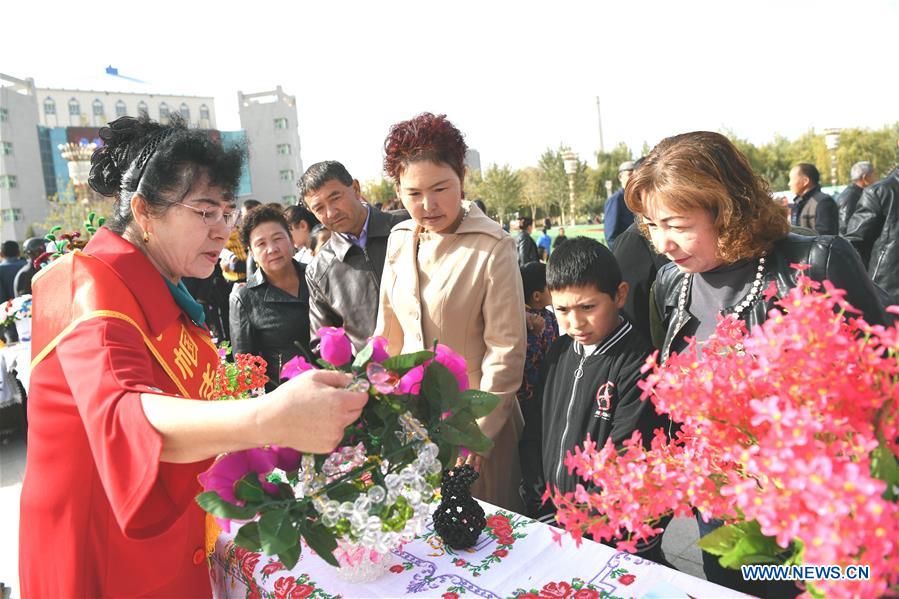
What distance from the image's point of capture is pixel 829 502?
2.00 feet

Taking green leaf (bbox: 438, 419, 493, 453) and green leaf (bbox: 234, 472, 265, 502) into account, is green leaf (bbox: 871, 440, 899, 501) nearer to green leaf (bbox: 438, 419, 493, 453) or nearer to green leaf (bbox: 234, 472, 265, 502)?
green leaf (bbox: 438, 419, 493, 453)

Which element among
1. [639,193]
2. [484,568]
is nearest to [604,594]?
[484,568]

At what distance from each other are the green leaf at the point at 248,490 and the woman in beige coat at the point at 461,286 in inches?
44.2

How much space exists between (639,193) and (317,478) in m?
1.17

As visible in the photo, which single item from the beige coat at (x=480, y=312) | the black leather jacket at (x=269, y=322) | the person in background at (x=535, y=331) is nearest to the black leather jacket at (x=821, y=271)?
the beige coat at (x=480, y=312)

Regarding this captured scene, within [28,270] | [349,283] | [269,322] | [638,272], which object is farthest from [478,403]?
[28,270]

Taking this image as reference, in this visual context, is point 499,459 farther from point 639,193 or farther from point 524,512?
point 639,193

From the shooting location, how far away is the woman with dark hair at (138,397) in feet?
2.84

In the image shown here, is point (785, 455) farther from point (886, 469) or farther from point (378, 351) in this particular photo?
→ point (378, 351)

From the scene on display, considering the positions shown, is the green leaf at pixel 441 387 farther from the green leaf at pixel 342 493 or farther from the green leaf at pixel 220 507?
the green leaf at pixel 220 507

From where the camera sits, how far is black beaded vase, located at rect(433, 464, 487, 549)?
142 centimetres

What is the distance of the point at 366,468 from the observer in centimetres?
104

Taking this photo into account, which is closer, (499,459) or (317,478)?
(317,478)

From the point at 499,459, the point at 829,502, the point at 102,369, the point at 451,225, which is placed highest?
the point at 451,225
